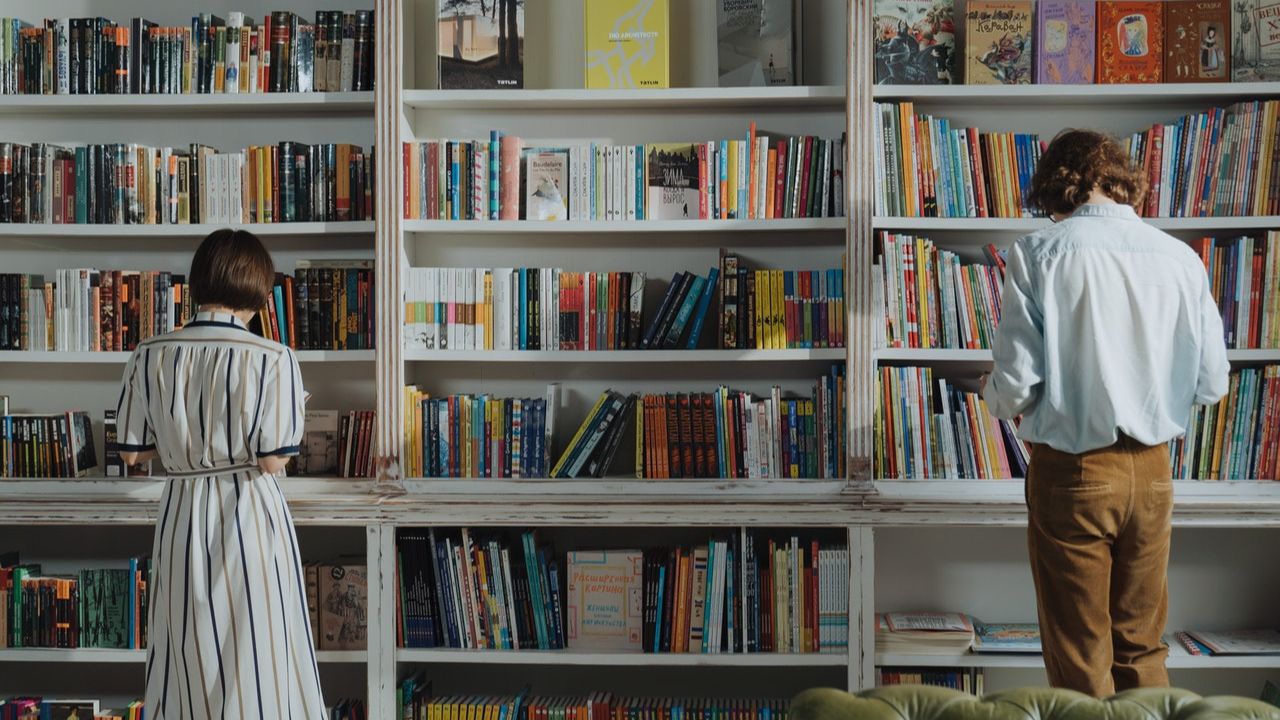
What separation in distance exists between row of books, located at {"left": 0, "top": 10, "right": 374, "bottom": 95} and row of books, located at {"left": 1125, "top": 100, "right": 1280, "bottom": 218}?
6.90 feet

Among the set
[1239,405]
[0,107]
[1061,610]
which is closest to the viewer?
[1061,610]

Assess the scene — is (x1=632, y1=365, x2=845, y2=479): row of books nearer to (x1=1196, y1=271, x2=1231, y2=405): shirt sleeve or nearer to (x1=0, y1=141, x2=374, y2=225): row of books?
(x1=1196, y1=271, x2=1231, y2=405): shirt sleeve

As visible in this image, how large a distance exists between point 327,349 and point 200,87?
2.60 ft

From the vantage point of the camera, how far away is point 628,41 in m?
2.92

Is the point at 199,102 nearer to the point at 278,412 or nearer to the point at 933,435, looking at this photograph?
the point at 278,412

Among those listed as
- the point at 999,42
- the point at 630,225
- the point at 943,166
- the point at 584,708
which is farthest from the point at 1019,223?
the point at 584,708

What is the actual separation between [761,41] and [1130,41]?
3.18ft

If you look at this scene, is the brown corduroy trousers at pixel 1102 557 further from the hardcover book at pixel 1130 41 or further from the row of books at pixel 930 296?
the hardcover book at pixel 1130 41

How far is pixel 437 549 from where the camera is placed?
2865 millimetres

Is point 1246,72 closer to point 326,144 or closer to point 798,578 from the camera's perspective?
point 798,578

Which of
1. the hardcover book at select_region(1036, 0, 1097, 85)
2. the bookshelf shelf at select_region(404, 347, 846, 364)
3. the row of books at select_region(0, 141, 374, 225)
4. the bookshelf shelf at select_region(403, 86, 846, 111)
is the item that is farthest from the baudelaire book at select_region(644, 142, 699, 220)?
the hardcover book at select_region(1036, 0, 1097, 85)

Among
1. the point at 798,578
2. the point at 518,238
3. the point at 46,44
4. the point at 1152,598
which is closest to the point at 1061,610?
the point at 1152,598

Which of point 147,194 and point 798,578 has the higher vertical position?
point 147,194

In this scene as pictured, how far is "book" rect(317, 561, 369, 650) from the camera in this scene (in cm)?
290
